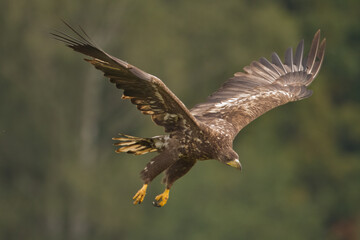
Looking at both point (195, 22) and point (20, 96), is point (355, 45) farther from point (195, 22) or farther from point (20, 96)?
point (20, 96)

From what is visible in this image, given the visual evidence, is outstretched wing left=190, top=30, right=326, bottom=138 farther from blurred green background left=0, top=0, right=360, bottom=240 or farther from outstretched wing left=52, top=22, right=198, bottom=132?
blurred green background left=0, top=0, right=360, bottom=240

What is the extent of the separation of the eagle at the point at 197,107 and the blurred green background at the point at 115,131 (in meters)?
11.5

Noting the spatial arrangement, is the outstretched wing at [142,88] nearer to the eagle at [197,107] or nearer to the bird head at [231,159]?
the eagle at [197,107]

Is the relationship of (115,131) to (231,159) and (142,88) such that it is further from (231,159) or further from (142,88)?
(142,88)

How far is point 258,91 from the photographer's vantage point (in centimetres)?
1473

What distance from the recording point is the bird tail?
1296 centimetres

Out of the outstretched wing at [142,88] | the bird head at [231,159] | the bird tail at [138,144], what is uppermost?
the outstretched wing at [142,88]

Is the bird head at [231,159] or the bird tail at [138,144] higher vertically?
the bird tail at [138,144]

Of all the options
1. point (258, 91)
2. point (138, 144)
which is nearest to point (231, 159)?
point (138, 144)

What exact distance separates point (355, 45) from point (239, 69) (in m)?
10.6

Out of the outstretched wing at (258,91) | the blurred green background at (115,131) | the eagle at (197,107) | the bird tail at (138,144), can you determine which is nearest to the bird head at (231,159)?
the eagle at (197,107)

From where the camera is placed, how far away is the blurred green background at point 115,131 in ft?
91.5

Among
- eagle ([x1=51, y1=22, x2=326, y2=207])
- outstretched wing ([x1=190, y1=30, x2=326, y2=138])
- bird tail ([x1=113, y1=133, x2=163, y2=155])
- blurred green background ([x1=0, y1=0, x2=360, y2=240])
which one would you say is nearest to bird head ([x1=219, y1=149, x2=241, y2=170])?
eagle ([x1=51, y1=22, x2=326, y2=207])

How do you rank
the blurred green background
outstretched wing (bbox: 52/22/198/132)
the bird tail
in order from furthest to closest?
1. the blurred green background
2. the bird tail
3. outstretched wing (bbox: 52/22/198/132)
